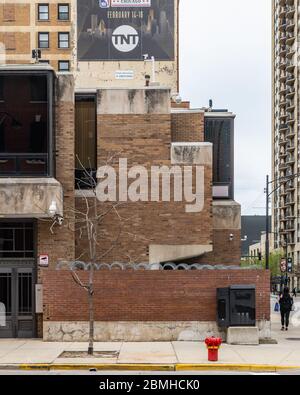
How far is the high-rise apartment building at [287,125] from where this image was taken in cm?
11156

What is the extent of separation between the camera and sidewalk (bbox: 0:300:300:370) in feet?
47.2

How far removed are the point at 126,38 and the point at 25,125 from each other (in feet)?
119

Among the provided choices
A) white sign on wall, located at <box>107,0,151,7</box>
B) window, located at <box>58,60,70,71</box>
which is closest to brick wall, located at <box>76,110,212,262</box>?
white sign on wall, located at <box>107,0,151,7</box>

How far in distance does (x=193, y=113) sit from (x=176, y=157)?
7.03 feet

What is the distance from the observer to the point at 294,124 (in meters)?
113

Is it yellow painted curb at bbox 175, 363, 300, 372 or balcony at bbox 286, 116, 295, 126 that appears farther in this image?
balcony at bbox 286, 116, 295, 126

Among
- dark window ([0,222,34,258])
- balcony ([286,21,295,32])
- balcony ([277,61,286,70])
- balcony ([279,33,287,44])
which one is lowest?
dark window ([0,222,34,258])

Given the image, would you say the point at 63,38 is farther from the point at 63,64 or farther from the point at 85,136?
the point at 85,136

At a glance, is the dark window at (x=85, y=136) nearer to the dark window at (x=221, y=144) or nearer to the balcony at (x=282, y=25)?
the dark window at (x=221, y=144)

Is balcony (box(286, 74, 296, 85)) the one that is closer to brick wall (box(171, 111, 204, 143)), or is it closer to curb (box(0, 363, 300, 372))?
brick wall (box(171, 111, 204, 143))

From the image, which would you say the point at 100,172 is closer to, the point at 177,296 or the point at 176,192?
the point at 176,192

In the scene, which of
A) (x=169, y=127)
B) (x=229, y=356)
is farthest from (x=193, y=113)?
(x=229, y=356)

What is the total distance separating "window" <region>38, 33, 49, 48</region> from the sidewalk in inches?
2254

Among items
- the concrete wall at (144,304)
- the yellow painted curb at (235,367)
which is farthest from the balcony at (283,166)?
the yellow painted curb at (235,367)
